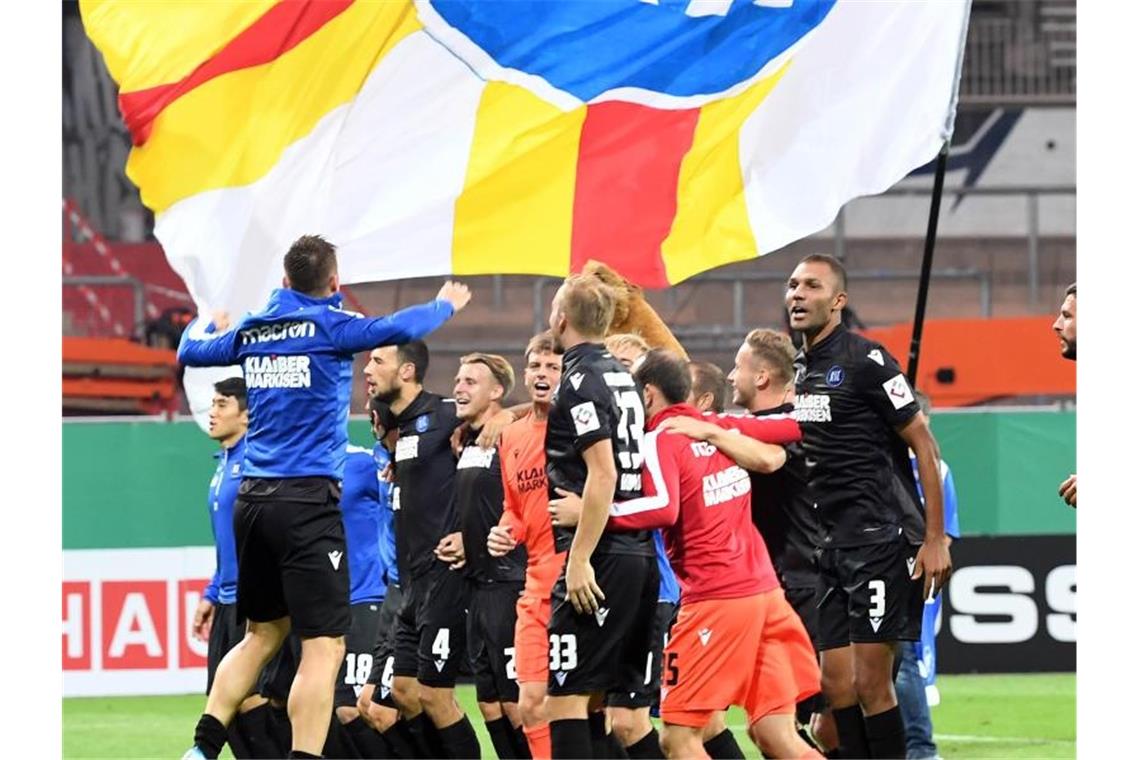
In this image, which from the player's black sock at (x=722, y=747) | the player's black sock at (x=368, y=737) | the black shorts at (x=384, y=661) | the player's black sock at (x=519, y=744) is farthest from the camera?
the player's black sock at (x=368, y=737)

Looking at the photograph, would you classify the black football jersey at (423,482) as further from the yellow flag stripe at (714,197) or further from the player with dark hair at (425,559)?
the yellow flag stripe at (714,197)

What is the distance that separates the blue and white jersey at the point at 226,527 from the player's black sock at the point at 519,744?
172 cm

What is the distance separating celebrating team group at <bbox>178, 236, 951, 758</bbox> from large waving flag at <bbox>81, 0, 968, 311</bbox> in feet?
2.14

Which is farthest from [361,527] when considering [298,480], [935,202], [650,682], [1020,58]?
[1020,58]

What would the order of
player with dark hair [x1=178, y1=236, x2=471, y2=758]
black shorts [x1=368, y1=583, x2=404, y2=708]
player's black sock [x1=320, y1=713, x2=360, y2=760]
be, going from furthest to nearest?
black shorts [x1=368, y1=583, x2=404, y2=708]
player's black sock [x1=320, y1=713, x2=360, y2=760]
player with dark hair [x1=178, y1=236, x2=471, y2=758]

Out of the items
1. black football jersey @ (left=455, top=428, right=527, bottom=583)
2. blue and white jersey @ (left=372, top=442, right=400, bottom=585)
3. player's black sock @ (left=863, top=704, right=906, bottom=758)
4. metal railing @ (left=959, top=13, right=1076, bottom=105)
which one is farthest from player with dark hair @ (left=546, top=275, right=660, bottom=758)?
metal railing @ (left=959, top=13, right=1076, bottom=105)

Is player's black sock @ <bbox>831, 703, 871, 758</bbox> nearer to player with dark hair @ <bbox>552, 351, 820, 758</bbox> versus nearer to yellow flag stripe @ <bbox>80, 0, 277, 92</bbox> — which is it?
player with dark hair @ <bbox>552, 351, 820, 758</bbox>

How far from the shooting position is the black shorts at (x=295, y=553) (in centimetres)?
841

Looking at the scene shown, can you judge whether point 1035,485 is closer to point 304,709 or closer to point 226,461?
point 226,461

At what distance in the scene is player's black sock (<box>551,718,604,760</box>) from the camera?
7773 mm

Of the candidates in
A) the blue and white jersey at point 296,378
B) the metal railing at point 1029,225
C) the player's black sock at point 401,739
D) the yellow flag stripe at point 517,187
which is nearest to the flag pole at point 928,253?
the yellow flag stripe at point 517,187

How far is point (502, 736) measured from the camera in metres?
10.1

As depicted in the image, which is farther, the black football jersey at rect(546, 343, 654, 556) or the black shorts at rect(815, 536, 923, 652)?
the black shorts at rect(815, 536, 923, 652)
